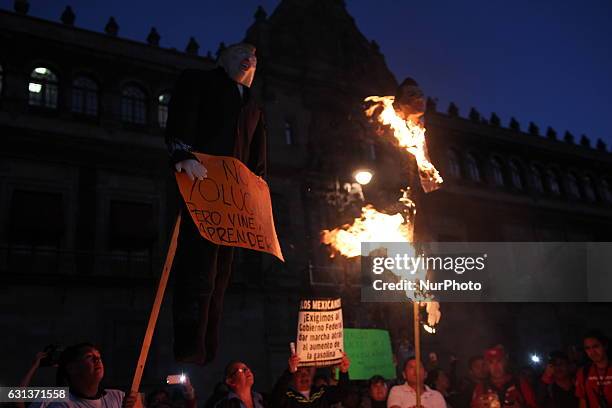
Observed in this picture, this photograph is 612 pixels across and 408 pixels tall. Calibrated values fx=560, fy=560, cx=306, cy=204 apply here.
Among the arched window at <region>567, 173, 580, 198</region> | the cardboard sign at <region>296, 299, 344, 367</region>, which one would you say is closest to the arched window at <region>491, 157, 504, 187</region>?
the arched window at <region>567, 173, 580, 198</region>

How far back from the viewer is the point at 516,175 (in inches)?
1108

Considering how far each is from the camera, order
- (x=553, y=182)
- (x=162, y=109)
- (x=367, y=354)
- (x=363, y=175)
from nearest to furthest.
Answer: (x=367, y=354) → (x=363, y=175) → (x=162, y=109) → (x=553, y=182)

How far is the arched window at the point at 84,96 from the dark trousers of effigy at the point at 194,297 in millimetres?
16611

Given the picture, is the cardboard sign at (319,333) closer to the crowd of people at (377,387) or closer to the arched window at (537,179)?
the crowd of people at (377,387)

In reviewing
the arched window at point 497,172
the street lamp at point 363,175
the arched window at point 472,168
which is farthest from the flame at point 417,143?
the arched window at point 497,172

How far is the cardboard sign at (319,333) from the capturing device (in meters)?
5.60

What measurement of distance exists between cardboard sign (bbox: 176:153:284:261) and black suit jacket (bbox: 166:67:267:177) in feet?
0.41

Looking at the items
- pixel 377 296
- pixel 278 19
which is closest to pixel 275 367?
pixel 377 296

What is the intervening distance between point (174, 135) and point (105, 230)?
15.1 metres

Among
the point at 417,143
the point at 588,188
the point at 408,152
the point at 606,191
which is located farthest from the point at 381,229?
the point at 606,191

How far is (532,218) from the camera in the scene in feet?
88.8

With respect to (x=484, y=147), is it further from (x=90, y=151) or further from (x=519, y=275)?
(x=90, y=151)

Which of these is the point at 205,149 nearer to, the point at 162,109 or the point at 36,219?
the point at 36,219

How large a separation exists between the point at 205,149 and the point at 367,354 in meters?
6.33
